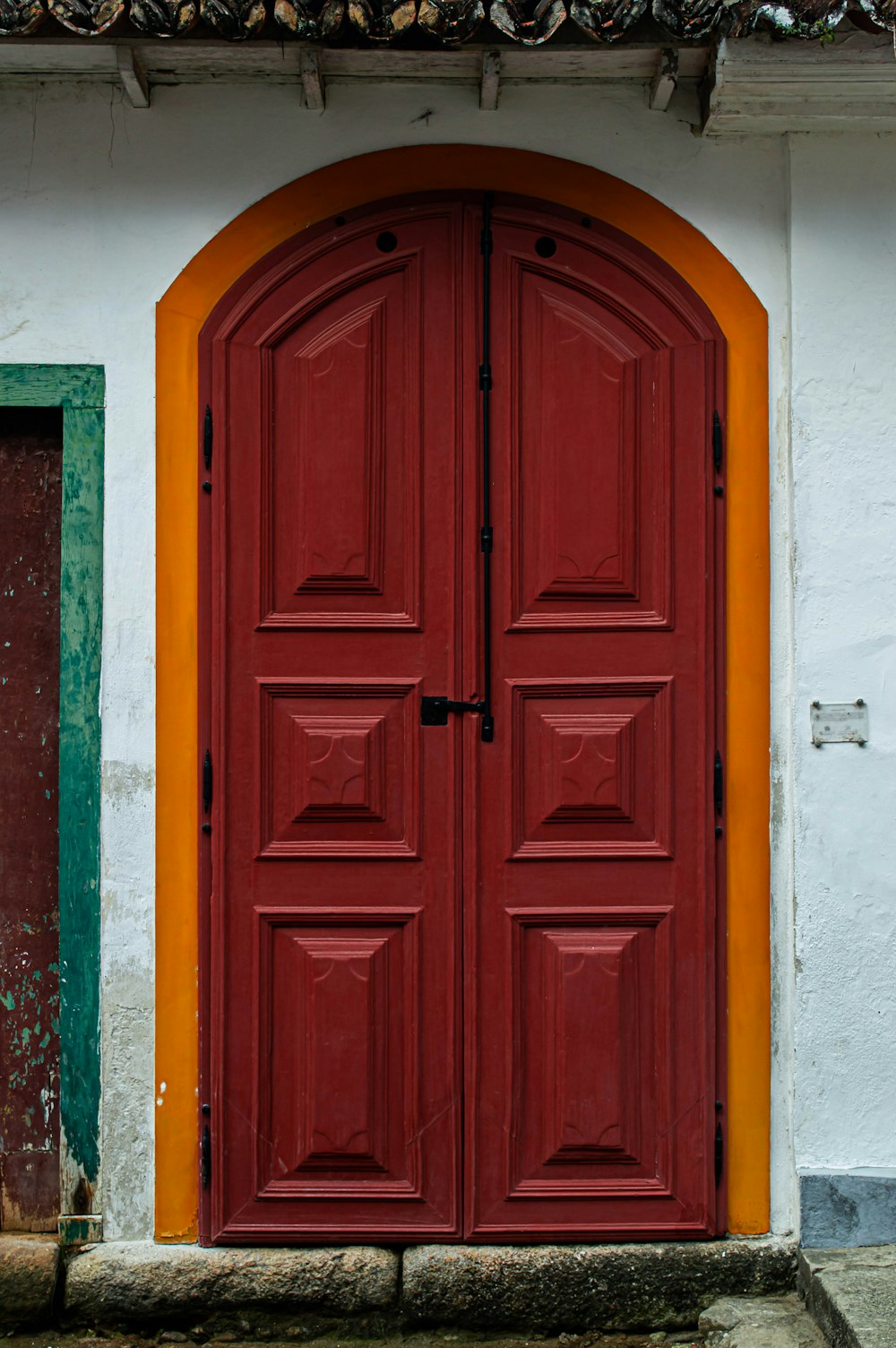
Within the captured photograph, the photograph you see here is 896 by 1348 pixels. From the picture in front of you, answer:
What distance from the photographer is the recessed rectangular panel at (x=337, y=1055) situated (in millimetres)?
3445

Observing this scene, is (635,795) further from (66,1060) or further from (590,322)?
(66,1060)

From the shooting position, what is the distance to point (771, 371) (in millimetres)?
3490

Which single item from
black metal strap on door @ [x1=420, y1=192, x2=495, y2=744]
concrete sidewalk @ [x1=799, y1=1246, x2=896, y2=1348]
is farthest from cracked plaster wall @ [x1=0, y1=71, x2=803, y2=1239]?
concrete sidewalk @ [x1=799, y1=1246, x2=896, y2=1348]

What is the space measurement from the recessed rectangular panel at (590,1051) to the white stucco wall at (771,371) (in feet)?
1.14

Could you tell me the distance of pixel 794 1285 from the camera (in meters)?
3.42

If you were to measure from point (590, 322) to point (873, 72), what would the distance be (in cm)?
95

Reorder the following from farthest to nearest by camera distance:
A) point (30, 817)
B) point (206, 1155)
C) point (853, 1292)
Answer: point (30, 817), point (206, 1155), point (853, 1292)

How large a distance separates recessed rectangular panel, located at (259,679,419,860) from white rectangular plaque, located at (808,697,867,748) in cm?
114

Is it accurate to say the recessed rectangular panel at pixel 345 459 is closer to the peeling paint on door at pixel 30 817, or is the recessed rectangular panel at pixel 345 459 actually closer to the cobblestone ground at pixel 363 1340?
the peeling paint on door at pixel 30 817

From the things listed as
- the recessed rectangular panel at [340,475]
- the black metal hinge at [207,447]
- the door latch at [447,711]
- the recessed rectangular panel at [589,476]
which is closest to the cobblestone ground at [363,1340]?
the door latch at [447,711]

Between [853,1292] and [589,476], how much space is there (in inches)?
89.6

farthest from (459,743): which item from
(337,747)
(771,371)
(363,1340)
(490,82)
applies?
(490,82)

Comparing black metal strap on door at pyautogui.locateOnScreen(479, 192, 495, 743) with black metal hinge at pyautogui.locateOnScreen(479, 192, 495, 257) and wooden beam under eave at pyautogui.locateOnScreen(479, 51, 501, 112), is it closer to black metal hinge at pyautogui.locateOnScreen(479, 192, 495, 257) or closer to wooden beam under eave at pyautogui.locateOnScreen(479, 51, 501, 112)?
black metal hinge at pyautogui.locateOnScreen(479, 192, 495, 257)

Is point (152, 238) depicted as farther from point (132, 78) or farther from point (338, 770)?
point (338, 770)
